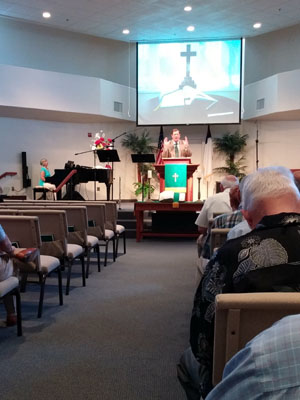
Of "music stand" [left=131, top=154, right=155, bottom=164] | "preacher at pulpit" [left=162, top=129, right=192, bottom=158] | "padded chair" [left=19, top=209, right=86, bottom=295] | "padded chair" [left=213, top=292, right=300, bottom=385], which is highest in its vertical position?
"preacher at pulpit" [left=162, top=129, right=192, bottom=158]

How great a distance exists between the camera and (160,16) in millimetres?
10008

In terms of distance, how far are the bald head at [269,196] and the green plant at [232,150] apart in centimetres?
1049

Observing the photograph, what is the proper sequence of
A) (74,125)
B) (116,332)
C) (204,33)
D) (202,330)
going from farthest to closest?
(74,125) < (204,33) < (116,332) < (202,330)

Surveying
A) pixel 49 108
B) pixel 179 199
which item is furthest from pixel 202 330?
pixel 49 108

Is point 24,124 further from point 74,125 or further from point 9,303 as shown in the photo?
point 9,303

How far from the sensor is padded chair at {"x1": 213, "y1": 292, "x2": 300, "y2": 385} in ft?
3.03

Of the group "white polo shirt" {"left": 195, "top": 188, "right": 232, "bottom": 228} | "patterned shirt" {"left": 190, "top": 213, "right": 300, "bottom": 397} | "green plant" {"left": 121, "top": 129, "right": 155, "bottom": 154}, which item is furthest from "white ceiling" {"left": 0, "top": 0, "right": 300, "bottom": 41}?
"patterned shirt" {"left": 190, "top": 213, "right": 300, "bottom": 397}

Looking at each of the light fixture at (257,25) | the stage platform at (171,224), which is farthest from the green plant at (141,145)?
the stage platform at (171,224)

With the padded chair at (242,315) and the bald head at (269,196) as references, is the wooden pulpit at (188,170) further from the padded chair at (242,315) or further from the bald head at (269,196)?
the padded chair at (242,315)

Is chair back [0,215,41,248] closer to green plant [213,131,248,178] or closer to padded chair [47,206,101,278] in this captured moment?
padded chair [47,206,101,278]

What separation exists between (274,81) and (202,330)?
1073 centimetres

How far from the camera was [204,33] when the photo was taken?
36.5 feet

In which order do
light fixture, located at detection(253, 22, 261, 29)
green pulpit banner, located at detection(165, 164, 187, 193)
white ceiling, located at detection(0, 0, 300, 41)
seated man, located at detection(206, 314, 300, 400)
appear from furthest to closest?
light fixture, located at detection(253, 22, 261, 29) → white ceiling, located at detection(0, 0, 300, 41) → green pulpit banner, located at detection(165, 164, 187, 193) → seated man, located at detection(206, 314, 300, 400)

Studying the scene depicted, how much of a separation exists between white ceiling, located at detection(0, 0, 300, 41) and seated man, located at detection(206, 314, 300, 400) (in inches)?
396
